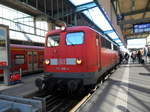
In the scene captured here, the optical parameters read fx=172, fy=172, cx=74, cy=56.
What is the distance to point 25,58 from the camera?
12102mm

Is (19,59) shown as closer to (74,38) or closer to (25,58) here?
(25,58)

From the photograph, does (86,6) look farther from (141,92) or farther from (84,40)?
(141,92)

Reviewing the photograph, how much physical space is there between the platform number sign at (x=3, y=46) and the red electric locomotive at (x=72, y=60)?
114 inches

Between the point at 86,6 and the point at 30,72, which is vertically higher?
the point at 86,6

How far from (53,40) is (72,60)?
45.4 inches

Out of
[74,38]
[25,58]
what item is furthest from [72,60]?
[25,58]

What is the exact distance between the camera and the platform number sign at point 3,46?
26.3 feet

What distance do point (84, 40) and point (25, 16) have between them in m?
13.7

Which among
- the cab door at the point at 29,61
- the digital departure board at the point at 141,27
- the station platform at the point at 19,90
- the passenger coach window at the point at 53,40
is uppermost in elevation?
the digital departure board at the point at 141,27

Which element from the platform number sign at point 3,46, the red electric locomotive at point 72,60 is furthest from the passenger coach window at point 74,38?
the platform number sign at point 3,46

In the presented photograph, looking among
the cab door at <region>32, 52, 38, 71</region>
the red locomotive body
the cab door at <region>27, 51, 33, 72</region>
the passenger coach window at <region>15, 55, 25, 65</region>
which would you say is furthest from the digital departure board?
the passenger coach window at <region>15, 55, 25, 65</region>

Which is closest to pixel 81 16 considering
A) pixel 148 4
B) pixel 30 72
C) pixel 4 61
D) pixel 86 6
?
pixel 86 6

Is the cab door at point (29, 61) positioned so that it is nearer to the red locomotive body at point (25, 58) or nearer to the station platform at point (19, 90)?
the red locomotive body at point (25, 58)

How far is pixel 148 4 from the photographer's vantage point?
20.8 metres
